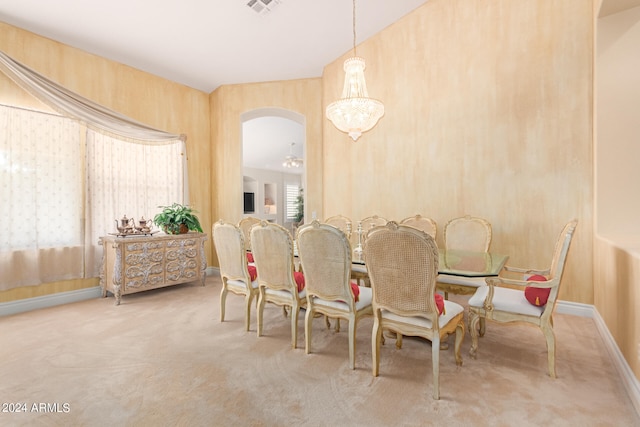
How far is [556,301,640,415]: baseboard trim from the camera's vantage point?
1.93 meters

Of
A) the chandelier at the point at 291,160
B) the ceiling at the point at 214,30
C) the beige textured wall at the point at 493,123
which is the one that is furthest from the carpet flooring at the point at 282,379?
the chandelier at the point at 291,160

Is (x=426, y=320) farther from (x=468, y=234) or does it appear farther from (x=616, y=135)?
(x=616, y=135)

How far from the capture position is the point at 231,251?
314 centimetres

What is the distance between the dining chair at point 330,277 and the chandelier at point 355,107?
148 centimetres

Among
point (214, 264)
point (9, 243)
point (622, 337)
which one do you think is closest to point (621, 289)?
point (622, 337)

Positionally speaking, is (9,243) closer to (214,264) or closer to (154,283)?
(154,283)

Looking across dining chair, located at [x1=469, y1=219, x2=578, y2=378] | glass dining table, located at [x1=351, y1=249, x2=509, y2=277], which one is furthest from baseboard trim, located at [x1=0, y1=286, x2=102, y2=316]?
dining chair, located at [x1=469, y1=219, x2=578, y2=378]

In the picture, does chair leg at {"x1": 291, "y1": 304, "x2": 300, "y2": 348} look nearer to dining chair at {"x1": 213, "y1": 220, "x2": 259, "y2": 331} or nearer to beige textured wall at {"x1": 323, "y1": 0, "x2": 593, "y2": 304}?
dining chair at {"x1": 213, "y1": 220, "x2": 259, "y2": 331}

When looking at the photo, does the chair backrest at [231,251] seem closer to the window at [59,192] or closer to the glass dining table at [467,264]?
the glass dining table at [467,264]

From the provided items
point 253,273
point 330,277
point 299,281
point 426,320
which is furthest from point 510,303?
point 253,273

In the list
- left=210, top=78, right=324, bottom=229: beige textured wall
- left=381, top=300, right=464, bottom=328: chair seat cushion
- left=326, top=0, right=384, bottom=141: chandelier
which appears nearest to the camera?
left=381, top=300, right=464, bottom=328: chair seat cushion

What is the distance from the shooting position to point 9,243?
373 centimetres

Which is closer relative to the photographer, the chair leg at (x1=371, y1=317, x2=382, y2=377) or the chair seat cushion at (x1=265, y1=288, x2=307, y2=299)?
the chair leg at (x1=371, y1=317, x2=382, y2=377)

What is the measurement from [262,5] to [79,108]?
9.03 ft
